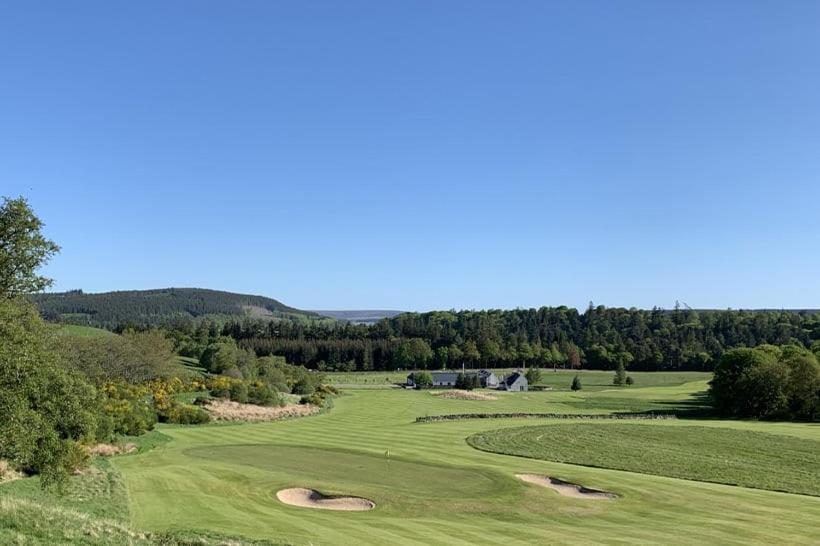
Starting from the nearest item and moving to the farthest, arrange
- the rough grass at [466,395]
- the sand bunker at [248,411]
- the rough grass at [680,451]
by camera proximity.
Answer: the rough grass at [680,451], the sand bunker at [248,411], the rough grass at [466,395]

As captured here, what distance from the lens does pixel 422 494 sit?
32.4 metres

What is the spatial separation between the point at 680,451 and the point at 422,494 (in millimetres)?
28532

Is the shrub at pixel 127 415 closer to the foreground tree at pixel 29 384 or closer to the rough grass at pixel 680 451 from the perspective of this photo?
the foreground tree at pixel 29 384

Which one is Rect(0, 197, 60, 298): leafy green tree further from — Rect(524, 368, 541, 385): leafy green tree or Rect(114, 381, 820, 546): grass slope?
Rect(524, 368, 541, 385): leafy green tree

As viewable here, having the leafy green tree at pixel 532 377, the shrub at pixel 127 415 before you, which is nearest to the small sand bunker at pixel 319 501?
the shrub at pixel 127 415

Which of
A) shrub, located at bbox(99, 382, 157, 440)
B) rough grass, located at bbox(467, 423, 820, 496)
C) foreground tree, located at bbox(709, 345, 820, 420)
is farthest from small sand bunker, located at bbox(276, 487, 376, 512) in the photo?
foreground tree, located at bbox(709, 345, 820, 420)

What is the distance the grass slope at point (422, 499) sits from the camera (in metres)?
25.0

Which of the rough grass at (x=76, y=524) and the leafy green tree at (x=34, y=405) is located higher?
the leafy green tree at (x=34, y=405)

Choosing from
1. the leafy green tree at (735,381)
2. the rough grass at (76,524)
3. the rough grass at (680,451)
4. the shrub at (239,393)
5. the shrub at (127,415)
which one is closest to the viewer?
the rough grass at (76,524)

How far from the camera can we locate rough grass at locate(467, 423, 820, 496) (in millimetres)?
40344

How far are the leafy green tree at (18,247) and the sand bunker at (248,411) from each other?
4139cm

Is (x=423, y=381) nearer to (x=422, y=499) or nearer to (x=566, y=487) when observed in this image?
(x=566, y=487)

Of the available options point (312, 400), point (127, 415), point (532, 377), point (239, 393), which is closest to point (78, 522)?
point (127, 415)

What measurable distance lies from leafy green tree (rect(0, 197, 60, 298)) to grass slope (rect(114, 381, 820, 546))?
37.0 feet
